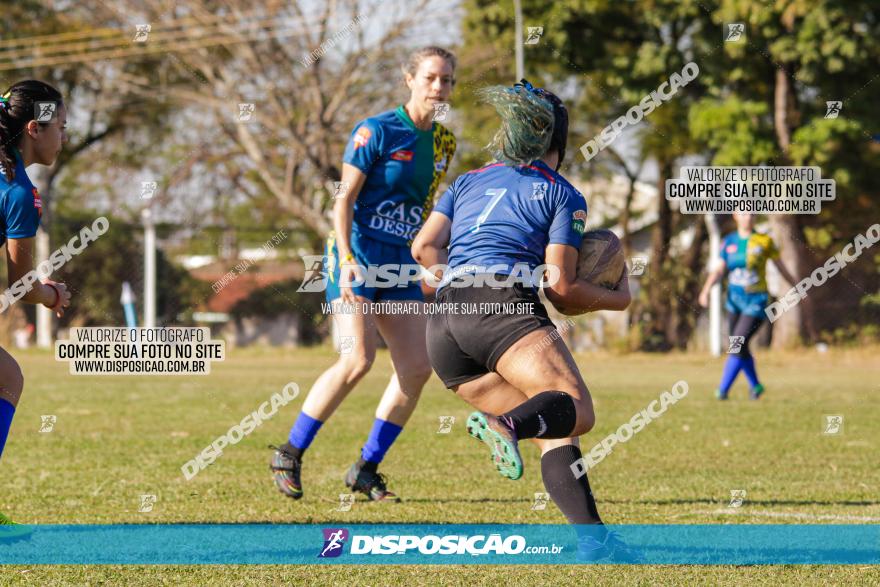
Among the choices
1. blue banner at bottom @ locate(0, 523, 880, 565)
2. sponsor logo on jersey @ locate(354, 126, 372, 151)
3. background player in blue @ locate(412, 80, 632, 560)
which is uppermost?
sponsor logo on jersey @ locate(354, 126, 372, 151)

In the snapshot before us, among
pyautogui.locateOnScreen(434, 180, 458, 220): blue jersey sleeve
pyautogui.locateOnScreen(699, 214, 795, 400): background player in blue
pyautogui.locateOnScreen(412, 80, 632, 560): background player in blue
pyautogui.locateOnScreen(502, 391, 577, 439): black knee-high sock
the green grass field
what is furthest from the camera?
pyautogui.locateOnScreen(699, 214, 795, 400): background player in blue

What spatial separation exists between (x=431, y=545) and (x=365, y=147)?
2.49m

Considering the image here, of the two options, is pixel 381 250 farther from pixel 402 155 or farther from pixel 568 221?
pixel 568 221

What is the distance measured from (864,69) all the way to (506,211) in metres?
21.6

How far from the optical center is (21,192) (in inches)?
192

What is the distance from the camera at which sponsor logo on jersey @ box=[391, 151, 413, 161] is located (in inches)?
260

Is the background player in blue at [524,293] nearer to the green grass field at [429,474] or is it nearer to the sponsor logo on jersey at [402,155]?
the green grass field at [429,474]

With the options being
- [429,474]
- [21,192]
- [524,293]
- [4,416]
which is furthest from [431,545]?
[429,474]

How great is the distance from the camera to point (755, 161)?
2362cm

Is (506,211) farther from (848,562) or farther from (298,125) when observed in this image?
(298,125)

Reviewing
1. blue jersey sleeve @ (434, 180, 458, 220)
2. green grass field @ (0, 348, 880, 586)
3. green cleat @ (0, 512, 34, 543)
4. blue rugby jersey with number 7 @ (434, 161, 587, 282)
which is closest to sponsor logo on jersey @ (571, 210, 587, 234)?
blue rugby jersey with number 7 @ (434, 161, 587, 282)

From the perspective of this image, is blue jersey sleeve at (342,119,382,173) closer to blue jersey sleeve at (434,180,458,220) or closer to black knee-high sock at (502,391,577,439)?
blue jersey sleeve at (434,180,458,220)

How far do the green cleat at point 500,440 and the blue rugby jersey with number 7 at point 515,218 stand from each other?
669 millimetres

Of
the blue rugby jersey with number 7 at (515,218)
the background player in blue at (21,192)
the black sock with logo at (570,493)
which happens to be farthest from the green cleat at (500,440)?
the background player in blue at (21,192)
